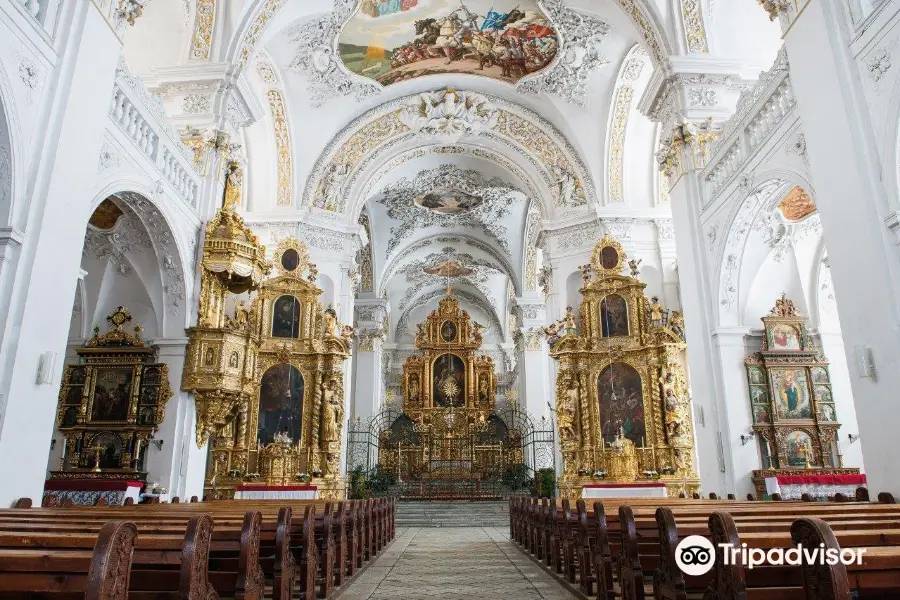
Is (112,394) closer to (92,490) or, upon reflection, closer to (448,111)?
(92,490)

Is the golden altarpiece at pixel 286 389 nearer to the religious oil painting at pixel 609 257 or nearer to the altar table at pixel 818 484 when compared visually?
the religious oil painting at pixel 609 257

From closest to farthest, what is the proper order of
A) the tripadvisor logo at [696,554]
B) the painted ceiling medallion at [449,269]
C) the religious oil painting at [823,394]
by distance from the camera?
the tripadvisor logo at [696,554] → the religious oil painting at [823,394] → the painted ceiling medallion at [449,269]

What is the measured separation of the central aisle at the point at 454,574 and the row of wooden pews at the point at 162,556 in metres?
0.46

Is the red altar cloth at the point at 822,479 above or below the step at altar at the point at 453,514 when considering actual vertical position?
above

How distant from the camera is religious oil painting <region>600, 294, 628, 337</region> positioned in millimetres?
13727

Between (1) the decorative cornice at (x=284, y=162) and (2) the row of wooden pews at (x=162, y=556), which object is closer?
(2) the row of wooden pews at (x=162, y=556)

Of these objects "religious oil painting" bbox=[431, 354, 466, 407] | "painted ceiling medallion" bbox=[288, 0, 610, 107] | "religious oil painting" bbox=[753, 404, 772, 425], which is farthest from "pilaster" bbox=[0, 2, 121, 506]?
"religious oil painting" bbox=[431, 354, 466, 407]

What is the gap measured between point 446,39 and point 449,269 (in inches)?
505

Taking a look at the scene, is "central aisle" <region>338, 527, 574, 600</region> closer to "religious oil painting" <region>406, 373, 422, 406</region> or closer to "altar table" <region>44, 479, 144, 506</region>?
"altar table" <region>44, 479, 144, 506</region>

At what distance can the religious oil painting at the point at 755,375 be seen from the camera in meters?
8.88

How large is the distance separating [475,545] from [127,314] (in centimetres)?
623

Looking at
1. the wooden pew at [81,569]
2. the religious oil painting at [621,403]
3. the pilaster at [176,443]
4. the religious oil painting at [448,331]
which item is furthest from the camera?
the religious oil painting at [448,331]

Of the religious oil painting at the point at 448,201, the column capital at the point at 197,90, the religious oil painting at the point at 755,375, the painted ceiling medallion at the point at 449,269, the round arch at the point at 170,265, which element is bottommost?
the religious oil painting at the point at 755,375

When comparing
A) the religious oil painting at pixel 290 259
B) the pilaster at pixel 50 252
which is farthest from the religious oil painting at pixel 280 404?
the pilaster at pixel 50 252
